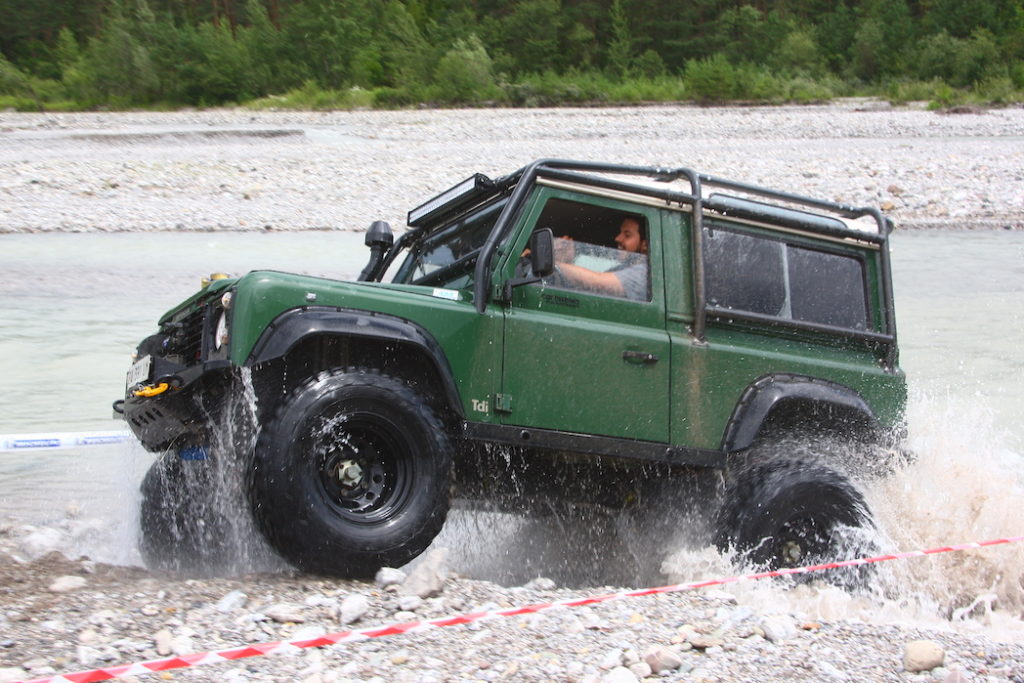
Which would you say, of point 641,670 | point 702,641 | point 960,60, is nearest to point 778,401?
point 702,641

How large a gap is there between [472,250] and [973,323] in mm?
10220

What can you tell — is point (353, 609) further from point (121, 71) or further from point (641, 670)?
point (121, 71)

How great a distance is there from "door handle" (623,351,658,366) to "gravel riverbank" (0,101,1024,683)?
3.38 feet

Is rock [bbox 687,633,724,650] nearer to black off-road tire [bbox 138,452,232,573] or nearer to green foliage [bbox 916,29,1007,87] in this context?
black off-road tire [bbox 138,452,232,573]

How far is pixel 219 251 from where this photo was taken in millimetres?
15648

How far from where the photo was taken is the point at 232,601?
450cm

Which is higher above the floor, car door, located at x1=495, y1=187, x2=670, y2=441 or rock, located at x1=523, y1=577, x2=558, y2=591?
car door, located at x1=495, y1=187, x2=670, y2=441

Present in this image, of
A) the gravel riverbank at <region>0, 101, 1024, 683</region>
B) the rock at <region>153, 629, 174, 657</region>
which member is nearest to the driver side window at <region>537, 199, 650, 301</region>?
the gravel riverbank at <region>0, 101, 1024, 683</region>

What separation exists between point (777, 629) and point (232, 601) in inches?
82.6

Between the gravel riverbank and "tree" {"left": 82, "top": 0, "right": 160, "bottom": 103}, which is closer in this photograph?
the gravel riverbank

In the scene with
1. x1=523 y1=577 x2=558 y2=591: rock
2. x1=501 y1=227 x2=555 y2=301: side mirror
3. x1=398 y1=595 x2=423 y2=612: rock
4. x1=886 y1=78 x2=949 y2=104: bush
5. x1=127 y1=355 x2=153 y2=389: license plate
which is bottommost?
x1=398 y1=595 x2=423 y2=612: rock

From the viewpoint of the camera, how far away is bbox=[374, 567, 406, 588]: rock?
15.8 ft

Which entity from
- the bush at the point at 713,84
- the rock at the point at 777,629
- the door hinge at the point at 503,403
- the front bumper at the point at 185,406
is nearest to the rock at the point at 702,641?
the rock at the point at 777,629

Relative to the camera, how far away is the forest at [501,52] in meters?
35.3
